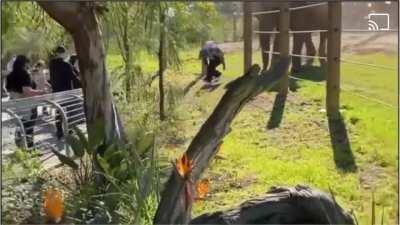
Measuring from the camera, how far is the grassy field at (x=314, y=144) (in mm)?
3301

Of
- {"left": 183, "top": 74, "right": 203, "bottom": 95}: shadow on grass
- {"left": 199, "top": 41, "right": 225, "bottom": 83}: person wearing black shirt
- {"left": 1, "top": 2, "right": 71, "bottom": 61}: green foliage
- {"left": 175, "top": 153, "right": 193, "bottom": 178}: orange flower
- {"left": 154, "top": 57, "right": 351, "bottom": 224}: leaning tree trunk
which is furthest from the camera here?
{"left": 199, "top": 41, "right": 225, "bottom": 83}: person wearing black shirt

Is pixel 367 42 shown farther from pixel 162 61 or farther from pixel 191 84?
pixel 191 84

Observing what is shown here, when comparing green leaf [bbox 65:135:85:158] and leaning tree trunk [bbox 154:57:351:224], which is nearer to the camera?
leaning tree trunk [bbox 154:57:351:224]

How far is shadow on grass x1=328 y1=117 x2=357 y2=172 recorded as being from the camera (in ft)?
12.5

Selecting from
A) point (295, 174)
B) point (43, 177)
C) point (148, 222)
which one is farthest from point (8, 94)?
point (148, 222)

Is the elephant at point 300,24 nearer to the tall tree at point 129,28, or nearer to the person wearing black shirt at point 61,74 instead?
the tall tree at point 129,28

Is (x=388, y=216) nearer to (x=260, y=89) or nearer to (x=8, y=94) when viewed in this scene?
(x=260, y=89)

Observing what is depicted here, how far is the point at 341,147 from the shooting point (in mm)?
4113

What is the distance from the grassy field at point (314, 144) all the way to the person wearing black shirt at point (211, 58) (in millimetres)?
929

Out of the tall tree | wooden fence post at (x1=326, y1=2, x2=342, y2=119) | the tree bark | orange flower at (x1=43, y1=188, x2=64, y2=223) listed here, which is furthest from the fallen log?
wooden fence post at (x1=326, y1=2, x2=342, y2=119)

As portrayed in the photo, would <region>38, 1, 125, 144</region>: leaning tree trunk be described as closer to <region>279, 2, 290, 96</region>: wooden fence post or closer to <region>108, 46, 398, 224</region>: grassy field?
<region>108, 46, 398, 224</region>: grassy field

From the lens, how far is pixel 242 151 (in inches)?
169

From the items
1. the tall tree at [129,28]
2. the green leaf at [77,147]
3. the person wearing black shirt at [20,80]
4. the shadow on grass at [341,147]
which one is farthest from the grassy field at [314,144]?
the person wearing black shirt at [20,80]

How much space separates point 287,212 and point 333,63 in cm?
262
